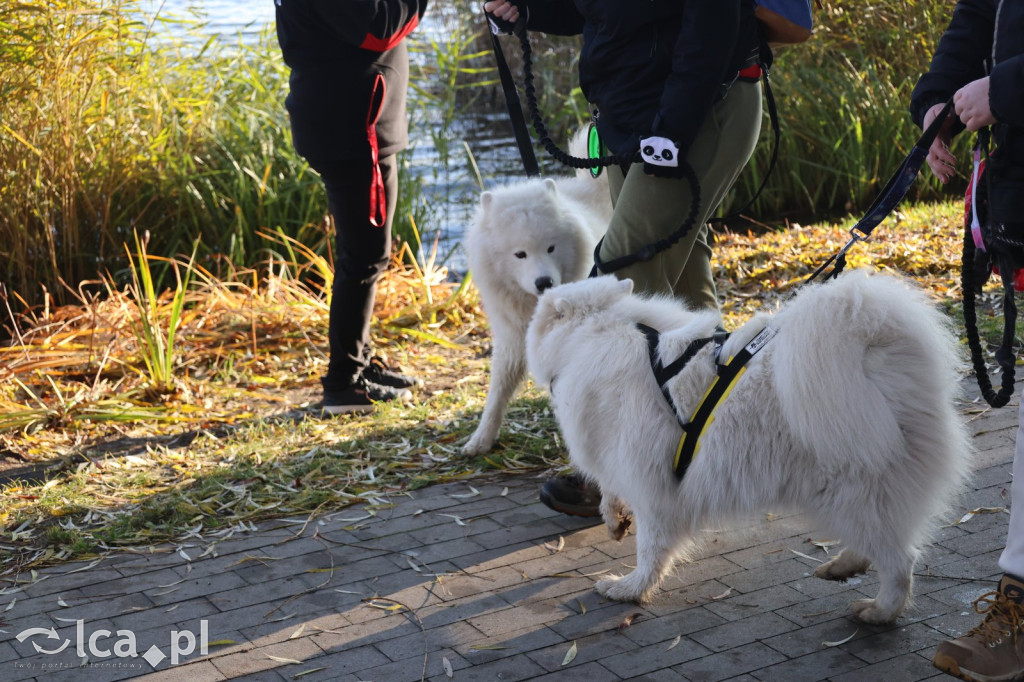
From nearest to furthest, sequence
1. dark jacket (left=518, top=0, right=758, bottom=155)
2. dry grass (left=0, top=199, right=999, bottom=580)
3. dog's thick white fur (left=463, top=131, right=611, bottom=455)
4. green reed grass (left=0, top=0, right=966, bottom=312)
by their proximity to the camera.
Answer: dark jacket (left=518, top=0, right=758, bottom=155), dry grass (left=0, top=199, right=999, bottom=580), dog's thick white fur (left=463, top=131, right=611, bottom=455), green reed grass (left=0, top=0, right=966, bottom=312)

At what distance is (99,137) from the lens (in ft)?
21.4

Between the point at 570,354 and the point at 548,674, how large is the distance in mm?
953

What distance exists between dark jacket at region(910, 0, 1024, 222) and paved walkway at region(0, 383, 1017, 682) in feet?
3.95

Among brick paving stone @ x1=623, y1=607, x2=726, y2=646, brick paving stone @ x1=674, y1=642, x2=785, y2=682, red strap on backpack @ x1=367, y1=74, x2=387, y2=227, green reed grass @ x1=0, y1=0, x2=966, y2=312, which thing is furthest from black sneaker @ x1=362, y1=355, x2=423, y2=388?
brick paving stone @ x1=674, y1=642, x2=785, y2=682

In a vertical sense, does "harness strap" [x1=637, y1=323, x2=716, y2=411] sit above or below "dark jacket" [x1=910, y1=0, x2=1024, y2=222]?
below

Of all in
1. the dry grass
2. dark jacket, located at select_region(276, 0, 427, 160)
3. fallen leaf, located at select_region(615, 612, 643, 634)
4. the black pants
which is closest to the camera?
fallen leaf, located at select_region(615, 612, 643, 634)

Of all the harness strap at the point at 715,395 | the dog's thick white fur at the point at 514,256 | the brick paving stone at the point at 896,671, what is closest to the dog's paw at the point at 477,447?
the dog's thick white fur at the point at 514,256

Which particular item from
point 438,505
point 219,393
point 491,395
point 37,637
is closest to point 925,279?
point 491,395

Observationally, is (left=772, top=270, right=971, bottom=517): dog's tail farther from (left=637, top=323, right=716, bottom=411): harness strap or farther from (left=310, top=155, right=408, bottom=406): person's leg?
(left=310, top=155, right=408, bottom=406): person's leg

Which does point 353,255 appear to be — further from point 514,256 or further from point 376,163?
point 514,256

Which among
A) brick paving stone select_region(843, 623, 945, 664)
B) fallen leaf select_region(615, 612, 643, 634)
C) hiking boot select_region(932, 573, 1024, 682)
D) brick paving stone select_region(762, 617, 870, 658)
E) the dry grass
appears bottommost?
the dry grass

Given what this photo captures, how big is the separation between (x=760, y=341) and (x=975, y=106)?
807mm

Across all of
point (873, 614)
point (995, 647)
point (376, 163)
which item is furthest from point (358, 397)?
point (995, 647)

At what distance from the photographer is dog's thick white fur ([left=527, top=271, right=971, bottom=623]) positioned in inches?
96.0
